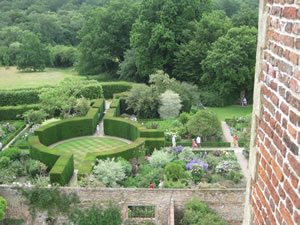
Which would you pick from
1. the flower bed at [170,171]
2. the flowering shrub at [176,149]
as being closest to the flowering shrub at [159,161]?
the flower bed at [170,171]

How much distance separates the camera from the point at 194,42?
3675 cm

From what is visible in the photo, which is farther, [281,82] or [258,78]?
[258,78]

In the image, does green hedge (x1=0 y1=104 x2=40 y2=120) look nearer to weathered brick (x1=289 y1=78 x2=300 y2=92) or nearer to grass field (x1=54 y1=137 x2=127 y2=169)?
grass field (x1=54 y1=137 x2=127 y2=169)

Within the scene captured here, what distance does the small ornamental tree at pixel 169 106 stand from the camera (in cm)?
2891

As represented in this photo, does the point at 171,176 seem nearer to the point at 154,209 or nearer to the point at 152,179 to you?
the point at 152,179

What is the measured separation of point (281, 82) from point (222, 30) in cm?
3632

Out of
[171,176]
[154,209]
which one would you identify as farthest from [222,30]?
[154,209]

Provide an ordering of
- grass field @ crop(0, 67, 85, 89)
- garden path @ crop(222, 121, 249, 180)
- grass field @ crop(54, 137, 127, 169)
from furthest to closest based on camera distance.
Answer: grass field @ crop(0, 67, 85, 89)
grass field @ crop(54, 137, 127, 169)
garden path @ crop(222, 121, 249, 180)

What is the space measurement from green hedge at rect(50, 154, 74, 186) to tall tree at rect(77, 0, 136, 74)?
25145mm

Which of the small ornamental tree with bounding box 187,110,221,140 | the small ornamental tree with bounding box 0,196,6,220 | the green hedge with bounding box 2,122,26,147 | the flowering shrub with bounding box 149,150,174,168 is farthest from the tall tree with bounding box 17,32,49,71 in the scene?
the small ornamental tree with bounding box 0,196,6,220

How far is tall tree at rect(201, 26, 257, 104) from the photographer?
3359 centimetres

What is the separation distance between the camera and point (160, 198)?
48.3 ft

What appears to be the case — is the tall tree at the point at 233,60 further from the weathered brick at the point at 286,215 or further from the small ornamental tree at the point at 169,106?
the weathered brick at the point at 286,215

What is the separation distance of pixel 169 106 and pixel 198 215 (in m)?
15.9
